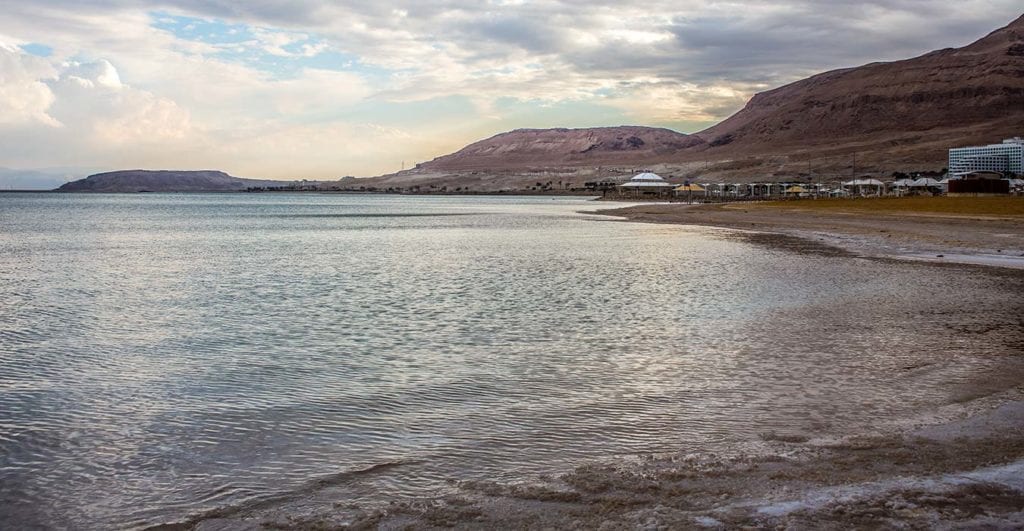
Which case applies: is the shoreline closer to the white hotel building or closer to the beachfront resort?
the beachfront resort

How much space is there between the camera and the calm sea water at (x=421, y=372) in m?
7.04

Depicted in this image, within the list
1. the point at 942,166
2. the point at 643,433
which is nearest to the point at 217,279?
the point at 643,433

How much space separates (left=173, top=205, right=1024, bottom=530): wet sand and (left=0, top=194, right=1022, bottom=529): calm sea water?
341mm

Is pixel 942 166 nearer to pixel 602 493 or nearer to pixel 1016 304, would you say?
pixel 1016 304

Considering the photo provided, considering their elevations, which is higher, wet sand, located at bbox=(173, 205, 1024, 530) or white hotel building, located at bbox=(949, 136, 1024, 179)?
white hotel building, located at bbox=(949, 136, 1024, 179)

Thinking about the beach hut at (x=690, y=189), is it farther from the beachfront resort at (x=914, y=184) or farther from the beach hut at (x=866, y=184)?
→ the beach hut at (x=866, y=184)

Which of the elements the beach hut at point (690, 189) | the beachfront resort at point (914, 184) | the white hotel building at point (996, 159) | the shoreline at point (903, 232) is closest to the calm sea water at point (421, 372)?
the shoreline at point (903, 232)

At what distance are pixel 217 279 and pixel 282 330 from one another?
10678 millimetres

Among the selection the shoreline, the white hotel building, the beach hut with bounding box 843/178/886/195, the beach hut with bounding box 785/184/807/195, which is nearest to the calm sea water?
the shoreline

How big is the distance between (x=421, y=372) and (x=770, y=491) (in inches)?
226

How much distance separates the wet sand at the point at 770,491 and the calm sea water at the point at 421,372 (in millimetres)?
341

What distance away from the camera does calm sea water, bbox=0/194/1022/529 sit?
7.04 meters

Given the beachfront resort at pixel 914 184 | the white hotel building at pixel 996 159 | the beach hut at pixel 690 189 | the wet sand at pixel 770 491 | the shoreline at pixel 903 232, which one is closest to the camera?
the wet sand at pixel 770 491

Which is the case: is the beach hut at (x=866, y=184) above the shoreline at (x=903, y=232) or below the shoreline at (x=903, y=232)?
above
